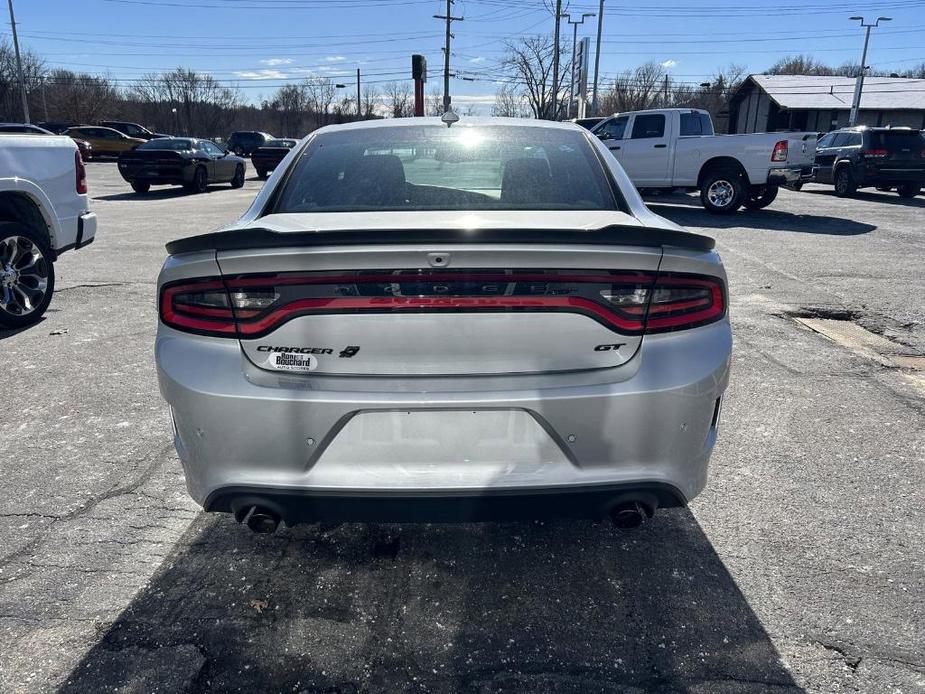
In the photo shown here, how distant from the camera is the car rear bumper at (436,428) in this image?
6.61 feet

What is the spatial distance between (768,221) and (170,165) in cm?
1532

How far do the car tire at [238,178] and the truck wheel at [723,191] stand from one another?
48.6 feet

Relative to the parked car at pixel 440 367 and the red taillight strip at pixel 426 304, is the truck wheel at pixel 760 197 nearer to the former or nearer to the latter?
the parked car at pixel 440 367

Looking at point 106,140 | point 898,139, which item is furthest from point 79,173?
point 106,140

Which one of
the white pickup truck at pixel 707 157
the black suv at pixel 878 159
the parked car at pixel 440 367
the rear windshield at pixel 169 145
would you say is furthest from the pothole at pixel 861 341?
the rear windshield at pixel 169 145

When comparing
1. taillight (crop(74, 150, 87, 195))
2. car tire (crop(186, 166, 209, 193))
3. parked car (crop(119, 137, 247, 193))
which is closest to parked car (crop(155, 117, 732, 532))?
taillight (crop(74, 150, 87, 195))

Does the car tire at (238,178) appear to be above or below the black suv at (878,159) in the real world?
below

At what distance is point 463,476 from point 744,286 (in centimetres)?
662

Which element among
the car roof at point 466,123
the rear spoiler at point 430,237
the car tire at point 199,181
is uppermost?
the car roof at point 466,123

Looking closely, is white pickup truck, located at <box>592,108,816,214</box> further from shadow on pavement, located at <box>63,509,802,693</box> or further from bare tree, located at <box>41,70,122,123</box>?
bare tree, located at <box>41,70,122,123</box>

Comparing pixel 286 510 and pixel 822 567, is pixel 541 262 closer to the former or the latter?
pixel 286 510

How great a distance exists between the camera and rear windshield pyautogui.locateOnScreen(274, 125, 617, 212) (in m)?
2.87

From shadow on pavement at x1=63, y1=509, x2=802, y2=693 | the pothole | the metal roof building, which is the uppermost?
the metal roof building

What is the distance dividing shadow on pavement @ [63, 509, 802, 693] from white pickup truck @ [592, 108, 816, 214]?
12.6 meters
